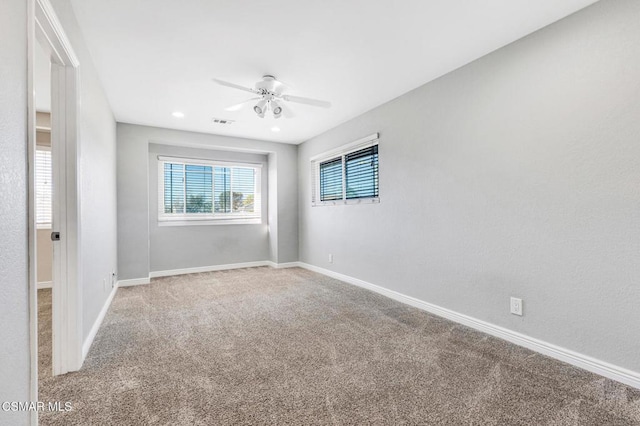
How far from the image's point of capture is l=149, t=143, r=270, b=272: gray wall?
16.9 ft

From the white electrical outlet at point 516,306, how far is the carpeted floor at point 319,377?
0.26 meters

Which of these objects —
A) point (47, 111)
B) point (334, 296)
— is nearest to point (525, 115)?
point (334, 296)

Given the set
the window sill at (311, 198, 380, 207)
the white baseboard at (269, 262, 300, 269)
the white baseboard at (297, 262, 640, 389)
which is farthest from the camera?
the white baseboard at (269, 262, 300, 269)

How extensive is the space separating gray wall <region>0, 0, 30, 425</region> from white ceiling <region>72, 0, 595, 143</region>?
1.17m

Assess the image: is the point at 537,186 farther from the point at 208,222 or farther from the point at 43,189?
the point at 43,189

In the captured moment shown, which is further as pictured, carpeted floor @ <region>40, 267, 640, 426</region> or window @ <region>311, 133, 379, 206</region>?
window @ <region>311, 133, 379, 206</region>

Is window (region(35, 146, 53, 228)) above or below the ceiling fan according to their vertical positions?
below

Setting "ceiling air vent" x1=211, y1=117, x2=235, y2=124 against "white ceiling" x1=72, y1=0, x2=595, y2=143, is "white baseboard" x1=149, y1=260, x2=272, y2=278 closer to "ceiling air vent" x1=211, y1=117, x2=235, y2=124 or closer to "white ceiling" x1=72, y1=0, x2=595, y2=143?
"ceiling air vent" x1=211, y1=117, x2=235, y2=124

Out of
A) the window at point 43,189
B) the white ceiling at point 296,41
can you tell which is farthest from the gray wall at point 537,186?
the window at point 43,189

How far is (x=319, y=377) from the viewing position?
1959 mm

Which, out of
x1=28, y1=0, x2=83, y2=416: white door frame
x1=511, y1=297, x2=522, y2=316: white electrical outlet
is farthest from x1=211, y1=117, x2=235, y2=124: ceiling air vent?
x1=511, y1=297, x2=522, y2=316: white electrical outlet

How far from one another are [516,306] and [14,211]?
312cm

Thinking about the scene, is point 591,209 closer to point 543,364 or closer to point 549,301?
point 549,301

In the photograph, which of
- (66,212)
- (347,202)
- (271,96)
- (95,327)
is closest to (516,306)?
(347,202)
